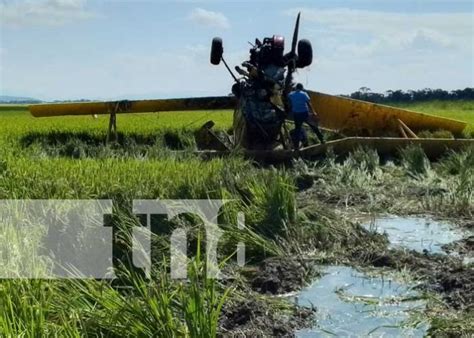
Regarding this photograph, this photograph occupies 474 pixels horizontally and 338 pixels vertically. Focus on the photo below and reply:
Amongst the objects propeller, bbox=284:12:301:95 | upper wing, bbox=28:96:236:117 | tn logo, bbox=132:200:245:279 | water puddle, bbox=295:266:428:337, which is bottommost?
water puddle, bbox=295:266:428:337

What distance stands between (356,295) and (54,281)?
1.83 metres

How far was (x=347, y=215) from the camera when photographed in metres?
6.95

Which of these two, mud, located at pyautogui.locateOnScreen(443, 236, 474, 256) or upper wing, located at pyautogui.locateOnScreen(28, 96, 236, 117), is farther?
upper wing, located at pyautogui.locateOnScreen(28, 96, 236, 117)

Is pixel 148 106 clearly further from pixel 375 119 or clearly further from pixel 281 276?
pixel 281 276

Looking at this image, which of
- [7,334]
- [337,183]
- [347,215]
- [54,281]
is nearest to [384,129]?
[337,183]

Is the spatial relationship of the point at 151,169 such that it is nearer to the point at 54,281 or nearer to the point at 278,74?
A: the point at 54,281

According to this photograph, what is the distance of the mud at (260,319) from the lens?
3795mm

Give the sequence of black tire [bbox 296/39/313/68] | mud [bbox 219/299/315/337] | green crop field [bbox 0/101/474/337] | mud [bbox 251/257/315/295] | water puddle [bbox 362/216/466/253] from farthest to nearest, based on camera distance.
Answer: black tire [bbox 296/39/313/68], water puddle [bbox 362/216/466/253], mud [bbox 251/257/315/295], mud [bbox 219/299/315/337], green crop field [bbox 0/101/474/337]

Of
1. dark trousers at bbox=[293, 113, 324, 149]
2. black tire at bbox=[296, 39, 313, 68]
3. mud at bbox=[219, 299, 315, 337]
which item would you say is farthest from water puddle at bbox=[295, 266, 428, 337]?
black tire at bbox=[296, 39, 313, 68]

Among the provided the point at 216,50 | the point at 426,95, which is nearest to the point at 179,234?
the point at 216,50

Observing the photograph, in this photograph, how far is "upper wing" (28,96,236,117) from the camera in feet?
41.0

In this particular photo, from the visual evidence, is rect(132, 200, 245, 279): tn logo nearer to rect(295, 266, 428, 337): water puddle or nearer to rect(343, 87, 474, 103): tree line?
rect(295, 266, 428, 337): water puddle

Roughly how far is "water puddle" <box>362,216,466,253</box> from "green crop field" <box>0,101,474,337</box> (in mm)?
288

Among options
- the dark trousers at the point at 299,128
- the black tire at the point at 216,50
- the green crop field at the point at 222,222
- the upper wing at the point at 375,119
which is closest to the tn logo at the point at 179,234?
the green crop field at the point at 222,222
